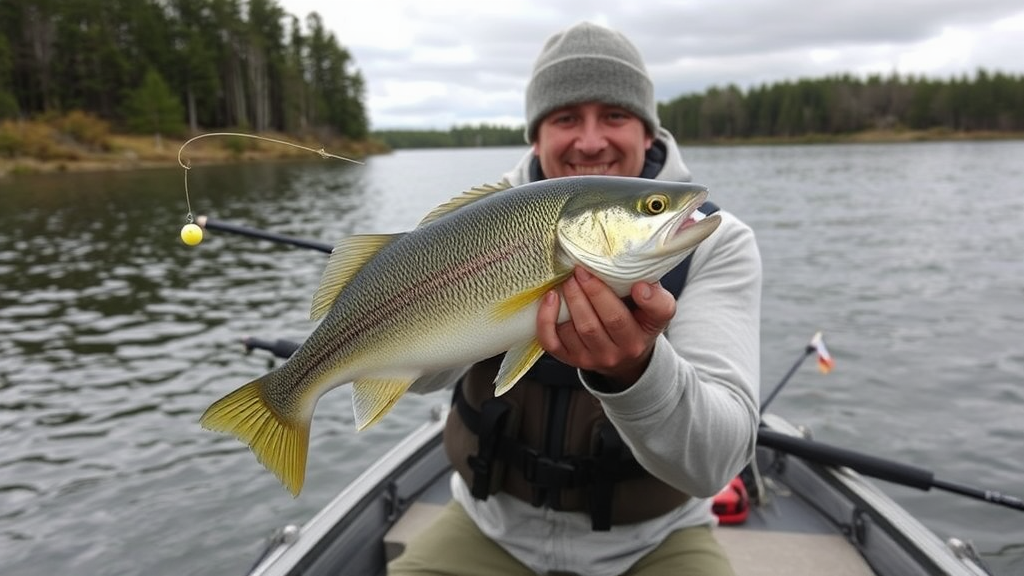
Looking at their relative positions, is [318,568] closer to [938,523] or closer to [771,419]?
[771,419]

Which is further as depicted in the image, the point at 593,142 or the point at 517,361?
the point at 593,142

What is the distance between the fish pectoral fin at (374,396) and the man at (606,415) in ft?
1.81

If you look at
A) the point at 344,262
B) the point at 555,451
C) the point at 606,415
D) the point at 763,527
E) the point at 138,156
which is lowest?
the point at 763,527

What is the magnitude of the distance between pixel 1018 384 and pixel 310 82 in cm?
8637

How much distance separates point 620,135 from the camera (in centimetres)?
335

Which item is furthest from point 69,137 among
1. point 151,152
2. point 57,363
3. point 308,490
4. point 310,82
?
point 308,490

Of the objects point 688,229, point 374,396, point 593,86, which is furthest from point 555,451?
point 593,86

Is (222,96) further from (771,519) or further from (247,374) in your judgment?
(771,519)

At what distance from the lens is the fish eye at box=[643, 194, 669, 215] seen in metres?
2.00

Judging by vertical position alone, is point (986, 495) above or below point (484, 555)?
below

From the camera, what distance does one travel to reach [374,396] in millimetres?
2295

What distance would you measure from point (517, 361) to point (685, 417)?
0.55 m

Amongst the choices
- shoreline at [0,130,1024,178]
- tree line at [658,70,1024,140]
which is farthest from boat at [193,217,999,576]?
tree line at [658,70,1024,140]

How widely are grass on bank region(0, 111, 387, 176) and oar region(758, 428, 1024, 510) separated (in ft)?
122
